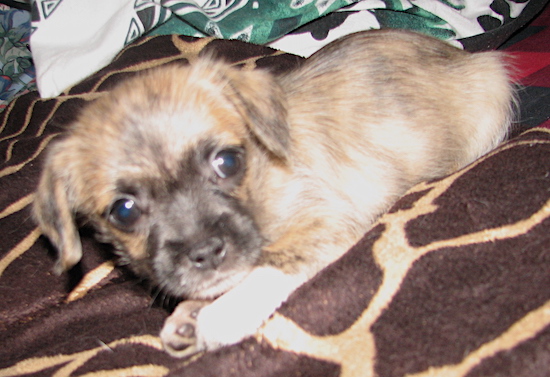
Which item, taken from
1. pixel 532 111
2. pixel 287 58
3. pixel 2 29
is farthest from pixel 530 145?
pixel 2 29

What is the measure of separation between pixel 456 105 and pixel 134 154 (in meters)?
1.62

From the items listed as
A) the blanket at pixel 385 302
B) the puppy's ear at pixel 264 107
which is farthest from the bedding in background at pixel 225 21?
the puppy's ear at pixel 264 107

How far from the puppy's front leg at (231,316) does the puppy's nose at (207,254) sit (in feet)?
0.55

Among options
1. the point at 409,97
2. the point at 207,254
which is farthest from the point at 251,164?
the point at 409,97

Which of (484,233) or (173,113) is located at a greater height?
(173,113)

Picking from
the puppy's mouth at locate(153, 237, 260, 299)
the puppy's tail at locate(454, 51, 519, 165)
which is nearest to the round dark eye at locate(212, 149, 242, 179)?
the puppy's mouth at locate(153, 237, 260, 299)

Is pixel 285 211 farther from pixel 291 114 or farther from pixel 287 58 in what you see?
pixel 287 58

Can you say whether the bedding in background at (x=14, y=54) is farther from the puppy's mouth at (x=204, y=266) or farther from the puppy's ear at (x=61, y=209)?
the puppy's mouth at (x=204, y=266)

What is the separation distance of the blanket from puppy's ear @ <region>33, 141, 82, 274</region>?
0.34 m

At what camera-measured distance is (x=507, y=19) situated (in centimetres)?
367

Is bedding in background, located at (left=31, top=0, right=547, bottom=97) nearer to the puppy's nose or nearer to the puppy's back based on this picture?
the puppy's back

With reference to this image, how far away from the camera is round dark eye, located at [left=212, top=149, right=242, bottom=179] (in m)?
1.59

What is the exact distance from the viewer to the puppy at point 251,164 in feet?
4.93

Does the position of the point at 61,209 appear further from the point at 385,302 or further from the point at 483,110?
the point at 483,110
